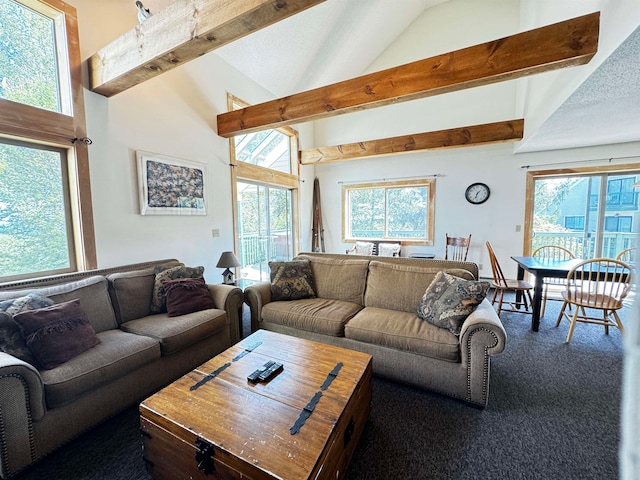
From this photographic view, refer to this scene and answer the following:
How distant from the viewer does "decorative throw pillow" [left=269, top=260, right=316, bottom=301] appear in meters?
2.79

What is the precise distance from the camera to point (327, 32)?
396 centimetres

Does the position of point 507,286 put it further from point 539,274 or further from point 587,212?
point 587,212

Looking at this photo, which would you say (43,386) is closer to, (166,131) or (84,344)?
(84,344)

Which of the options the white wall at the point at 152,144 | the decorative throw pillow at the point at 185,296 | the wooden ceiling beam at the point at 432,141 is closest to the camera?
the decorative throw pillow at the point at 185,296

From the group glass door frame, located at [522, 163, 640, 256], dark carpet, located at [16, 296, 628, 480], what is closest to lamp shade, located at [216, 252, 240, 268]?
dark carpet, located at [16, 296, 628, 480]

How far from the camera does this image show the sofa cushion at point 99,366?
59.6 inches

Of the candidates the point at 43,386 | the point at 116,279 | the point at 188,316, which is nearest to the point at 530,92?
the point at 188,316

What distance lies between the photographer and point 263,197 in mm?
4703

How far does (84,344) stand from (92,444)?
0.58 m

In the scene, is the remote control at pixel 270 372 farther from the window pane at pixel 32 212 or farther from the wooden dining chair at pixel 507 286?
the wooden dining chair at pixel 507 286

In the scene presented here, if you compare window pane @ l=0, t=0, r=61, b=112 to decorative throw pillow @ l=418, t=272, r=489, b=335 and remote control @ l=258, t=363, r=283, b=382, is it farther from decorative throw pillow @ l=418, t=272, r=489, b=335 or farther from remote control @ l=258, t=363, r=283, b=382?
decorative throw pillow @ l=418, t=272, r=489, b=335

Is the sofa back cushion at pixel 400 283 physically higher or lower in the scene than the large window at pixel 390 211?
lower

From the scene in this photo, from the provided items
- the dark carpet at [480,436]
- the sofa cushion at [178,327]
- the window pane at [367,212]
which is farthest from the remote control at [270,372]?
the window pane at [367,212]

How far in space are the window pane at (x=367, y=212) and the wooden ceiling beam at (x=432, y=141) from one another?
1.10m
